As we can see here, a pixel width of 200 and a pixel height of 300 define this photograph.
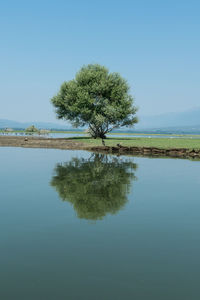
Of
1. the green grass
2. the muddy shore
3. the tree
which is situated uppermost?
the tree

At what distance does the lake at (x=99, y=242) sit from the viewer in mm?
7348

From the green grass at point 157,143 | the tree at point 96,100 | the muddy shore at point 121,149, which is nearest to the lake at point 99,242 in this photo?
the muddy shore at point 121,149

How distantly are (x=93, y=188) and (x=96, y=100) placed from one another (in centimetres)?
6349

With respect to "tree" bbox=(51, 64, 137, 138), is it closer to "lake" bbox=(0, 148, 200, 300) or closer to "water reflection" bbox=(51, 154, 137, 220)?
"water reflection" bbox=(51, 154, 137, 220)

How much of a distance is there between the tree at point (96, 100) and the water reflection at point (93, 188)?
5033 centimetres

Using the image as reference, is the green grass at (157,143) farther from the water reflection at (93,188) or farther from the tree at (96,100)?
the water reflection at (93,188)

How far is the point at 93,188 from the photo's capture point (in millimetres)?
19469

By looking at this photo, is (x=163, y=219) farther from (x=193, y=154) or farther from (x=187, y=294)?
(x=193, y=154)

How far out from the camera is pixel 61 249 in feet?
31.1

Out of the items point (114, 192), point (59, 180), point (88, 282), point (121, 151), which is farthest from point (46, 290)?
point (121, 151)

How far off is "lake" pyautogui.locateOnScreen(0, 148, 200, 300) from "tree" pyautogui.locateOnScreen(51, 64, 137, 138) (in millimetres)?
59341

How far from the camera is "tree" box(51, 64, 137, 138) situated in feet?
256

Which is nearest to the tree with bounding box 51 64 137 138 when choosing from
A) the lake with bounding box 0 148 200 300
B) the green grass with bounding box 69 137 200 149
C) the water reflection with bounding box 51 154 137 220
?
the green grass with bounding box 69 137 200 149

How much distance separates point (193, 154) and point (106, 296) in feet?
130
